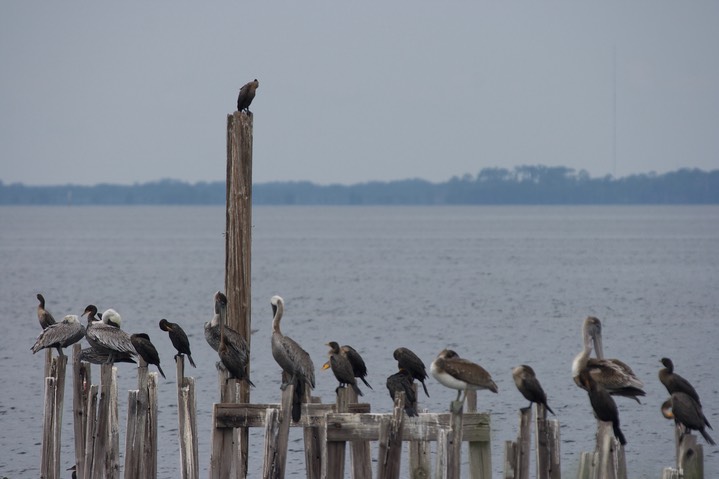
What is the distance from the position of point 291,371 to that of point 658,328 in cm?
3687

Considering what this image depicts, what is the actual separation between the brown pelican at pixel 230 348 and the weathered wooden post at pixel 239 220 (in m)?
0.16

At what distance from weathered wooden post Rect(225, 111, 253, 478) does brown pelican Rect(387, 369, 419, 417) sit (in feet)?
5.97

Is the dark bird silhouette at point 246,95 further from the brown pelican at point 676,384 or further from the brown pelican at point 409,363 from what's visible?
the brown pelican at point 676,384

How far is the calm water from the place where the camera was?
86.1 ft

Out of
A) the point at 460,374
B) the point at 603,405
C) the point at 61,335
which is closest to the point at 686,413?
the point at 603,405

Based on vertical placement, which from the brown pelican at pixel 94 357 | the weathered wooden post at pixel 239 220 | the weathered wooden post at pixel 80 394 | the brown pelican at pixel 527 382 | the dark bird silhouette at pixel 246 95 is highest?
the dark bird silhouette at pixel 246 95

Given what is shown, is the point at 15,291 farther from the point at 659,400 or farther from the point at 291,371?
the point at 291,371

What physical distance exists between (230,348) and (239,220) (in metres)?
1.50

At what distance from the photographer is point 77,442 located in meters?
15.6

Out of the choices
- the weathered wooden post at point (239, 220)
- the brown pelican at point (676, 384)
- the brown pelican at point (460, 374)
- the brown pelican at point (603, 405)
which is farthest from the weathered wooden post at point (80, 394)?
the brown pelican at point (676, 384)

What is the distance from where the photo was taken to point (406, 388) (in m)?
13.6

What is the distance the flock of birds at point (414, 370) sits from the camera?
12.7 m

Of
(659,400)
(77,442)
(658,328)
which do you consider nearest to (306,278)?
(658,328)

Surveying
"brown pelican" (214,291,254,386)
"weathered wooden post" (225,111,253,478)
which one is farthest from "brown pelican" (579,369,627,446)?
"weathered wooden post" (225,111,253,478)
